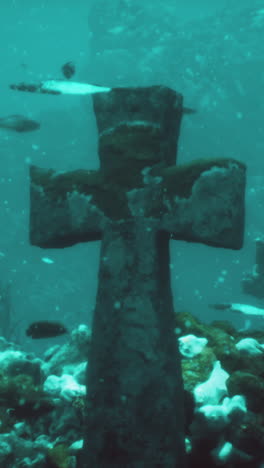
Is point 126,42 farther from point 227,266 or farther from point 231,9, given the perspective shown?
point 227,266

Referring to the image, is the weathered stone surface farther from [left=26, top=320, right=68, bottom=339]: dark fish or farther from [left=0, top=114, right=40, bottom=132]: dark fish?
[left=26, top=320, right=68, bottom=339]: dark fish

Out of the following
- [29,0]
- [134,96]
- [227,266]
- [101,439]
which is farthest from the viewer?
[227,266]

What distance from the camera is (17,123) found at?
6.73 meters

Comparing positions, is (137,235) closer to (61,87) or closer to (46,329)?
(61,87)

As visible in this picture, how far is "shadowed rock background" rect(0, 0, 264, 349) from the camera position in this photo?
43.0 meters

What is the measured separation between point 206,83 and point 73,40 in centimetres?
4464

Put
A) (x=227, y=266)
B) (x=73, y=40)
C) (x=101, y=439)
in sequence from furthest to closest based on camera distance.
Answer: (x=73, y=40), (x=227, y=266), (x=101, y=439)

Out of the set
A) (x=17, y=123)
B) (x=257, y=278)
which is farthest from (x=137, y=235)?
(x=257, y=278)

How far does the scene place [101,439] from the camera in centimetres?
290

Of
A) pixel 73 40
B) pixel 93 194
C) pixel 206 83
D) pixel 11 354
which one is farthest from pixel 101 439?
pixel 73 40

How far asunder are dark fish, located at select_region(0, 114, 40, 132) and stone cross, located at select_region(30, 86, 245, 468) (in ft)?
11.4

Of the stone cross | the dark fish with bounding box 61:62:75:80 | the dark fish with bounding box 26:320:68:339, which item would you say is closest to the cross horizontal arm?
the stone cross

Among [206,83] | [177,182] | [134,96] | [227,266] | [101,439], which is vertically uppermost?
[134,96]

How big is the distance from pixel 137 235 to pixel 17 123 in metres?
4.47
